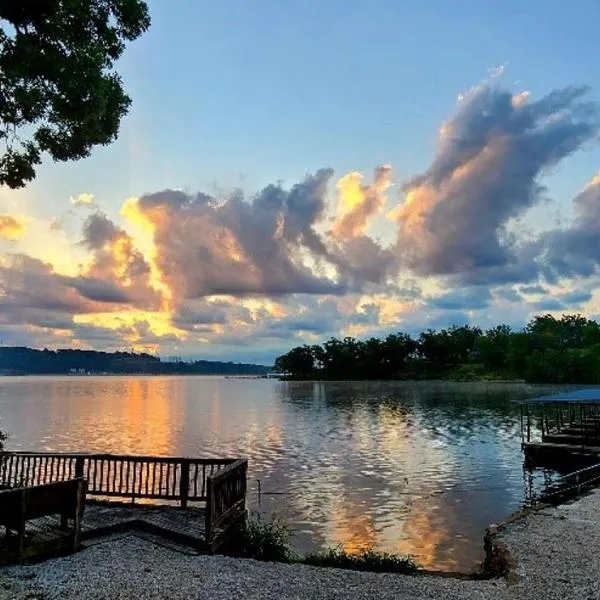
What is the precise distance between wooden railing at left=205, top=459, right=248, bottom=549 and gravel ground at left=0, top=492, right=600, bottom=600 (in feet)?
3.00

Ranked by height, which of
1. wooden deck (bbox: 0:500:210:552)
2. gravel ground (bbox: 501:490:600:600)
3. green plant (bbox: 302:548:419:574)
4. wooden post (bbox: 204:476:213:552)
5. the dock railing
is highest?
wooden post (bbox: 204:476:213:552)

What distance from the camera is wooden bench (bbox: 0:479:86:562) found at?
11.2m

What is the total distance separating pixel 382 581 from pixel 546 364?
150100 millimetres

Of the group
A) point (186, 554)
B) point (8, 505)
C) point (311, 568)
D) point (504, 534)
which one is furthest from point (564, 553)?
point (8, 505)

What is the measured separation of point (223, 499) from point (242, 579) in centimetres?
355

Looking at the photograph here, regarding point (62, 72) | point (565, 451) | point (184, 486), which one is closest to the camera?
point (62, 72)

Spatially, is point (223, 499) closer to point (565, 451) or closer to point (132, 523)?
point (132, 523)

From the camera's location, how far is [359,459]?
36281 mm

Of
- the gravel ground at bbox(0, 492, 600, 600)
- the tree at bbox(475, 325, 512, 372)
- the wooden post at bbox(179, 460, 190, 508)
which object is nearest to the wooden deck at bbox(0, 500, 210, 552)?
the wooden post at bbox(179, 460, 190, 508)

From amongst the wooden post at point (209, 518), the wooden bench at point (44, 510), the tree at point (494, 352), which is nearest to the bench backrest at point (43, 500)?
the wooden bench at point (44, 510)

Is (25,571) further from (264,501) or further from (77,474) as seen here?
(264,501)

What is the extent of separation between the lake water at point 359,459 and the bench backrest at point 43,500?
7.43 metres

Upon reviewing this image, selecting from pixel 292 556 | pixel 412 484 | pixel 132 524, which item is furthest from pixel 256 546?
pixel 412 484

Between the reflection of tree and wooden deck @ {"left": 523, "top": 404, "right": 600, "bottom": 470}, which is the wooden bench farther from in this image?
wooden deck @ {"left": 523, "top": 404, "right": 600, "bottom": 470}
